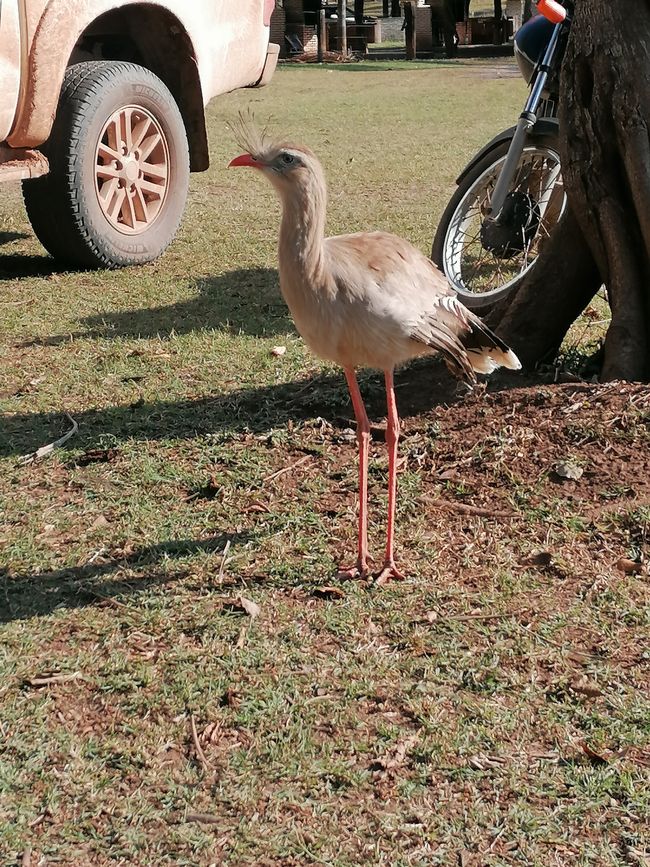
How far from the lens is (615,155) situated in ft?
13.5

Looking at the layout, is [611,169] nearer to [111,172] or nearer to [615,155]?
[615,155]

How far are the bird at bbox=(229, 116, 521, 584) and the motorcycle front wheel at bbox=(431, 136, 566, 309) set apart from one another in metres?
1.62

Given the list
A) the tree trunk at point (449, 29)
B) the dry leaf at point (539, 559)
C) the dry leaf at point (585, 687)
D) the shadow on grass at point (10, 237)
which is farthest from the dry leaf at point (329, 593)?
the tree trunk at point (449, 29)

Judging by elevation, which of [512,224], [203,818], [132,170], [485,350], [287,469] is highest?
[132,170]

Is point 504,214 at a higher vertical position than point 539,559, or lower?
higher

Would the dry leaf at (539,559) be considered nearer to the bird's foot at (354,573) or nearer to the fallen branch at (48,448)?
the bird's foot at (354,573)

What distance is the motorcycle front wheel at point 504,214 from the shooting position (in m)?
5.14

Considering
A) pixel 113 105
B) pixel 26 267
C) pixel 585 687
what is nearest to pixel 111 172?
pixel 113 105

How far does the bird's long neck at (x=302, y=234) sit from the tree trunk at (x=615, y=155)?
57.0 inches

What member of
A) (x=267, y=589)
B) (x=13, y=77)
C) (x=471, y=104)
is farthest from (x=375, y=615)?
(x=471, y=104)

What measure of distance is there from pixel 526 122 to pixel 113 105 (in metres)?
2.61

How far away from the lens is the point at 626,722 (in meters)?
2.65

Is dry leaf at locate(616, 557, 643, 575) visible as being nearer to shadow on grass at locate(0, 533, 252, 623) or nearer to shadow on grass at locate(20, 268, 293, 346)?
shadow on grass at locate(0, 533, 252, 623)

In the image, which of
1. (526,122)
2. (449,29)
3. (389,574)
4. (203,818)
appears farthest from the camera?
(449,29)
